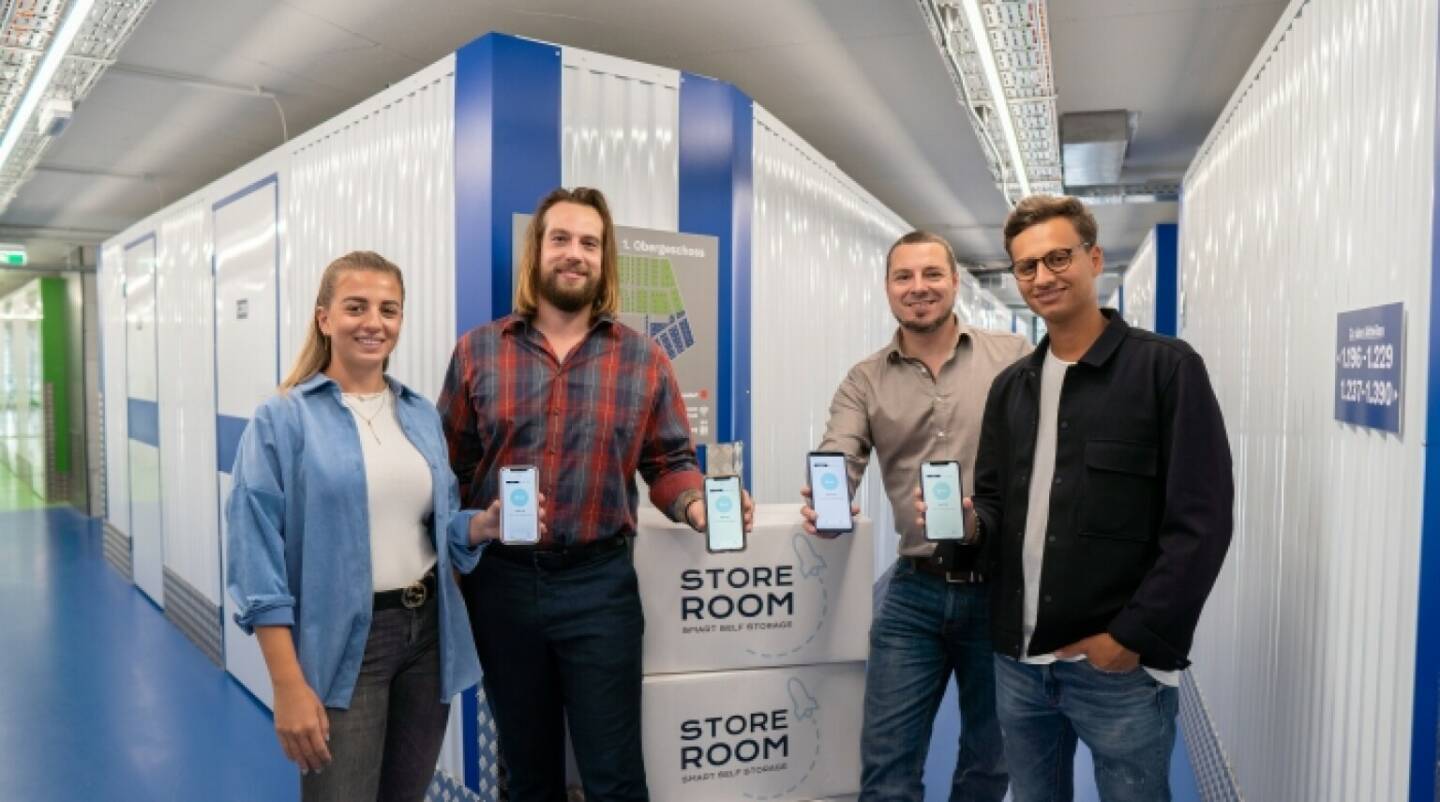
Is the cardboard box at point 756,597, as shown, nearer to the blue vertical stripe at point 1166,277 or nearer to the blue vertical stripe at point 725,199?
the blue vertical stripe at point 725,199

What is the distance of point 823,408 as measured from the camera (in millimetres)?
5078

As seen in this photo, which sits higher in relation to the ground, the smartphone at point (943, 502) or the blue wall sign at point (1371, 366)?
the blue wall sign at point (1371, 366)

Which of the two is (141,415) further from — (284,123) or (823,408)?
(823,408)

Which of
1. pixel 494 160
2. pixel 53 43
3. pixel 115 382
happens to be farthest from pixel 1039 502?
pixel 115 382

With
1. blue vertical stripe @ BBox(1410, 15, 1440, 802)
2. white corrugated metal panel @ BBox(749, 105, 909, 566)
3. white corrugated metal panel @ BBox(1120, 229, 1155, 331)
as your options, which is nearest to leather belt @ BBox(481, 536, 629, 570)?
blue vertical stripe @ BBox(1410, 15, 1440, 802)

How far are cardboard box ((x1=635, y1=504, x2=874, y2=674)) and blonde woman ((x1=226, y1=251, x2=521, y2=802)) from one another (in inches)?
18.5

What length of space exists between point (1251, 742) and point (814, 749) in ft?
4.85

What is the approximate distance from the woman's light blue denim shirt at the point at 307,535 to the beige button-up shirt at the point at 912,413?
120cm

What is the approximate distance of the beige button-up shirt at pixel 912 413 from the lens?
2.47 metres

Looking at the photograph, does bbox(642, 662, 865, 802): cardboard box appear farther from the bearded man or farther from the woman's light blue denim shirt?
the woman's light blue denim shirt

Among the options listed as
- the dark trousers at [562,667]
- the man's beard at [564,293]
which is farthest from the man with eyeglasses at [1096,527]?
the man's beard at [564,293]

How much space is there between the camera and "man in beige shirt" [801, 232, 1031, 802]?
2400mm

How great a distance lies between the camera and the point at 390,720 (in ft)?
6.84

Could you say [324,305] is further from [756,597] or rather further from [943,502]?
[943,502]
